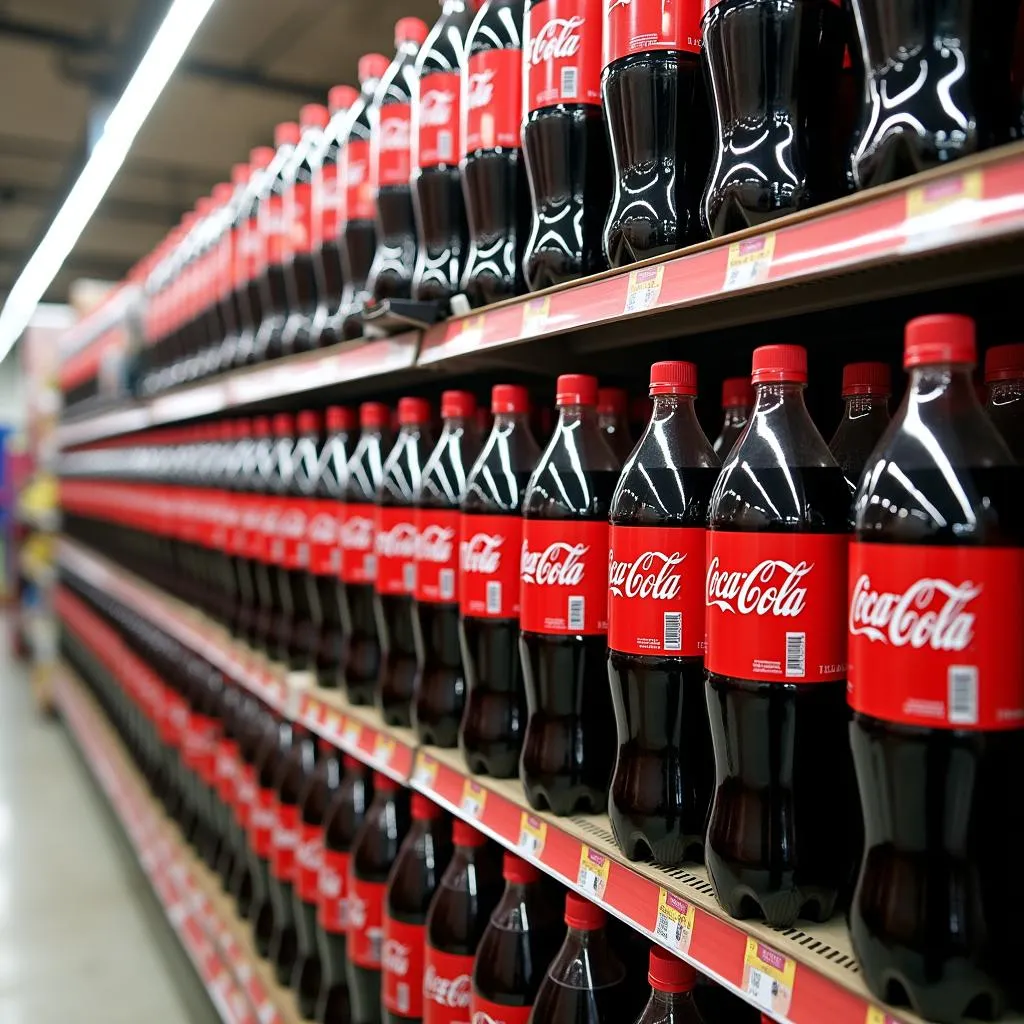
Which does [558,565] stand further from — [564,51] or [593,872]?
[564,51]

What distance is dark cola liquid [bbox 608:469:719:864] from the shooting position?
46.1 inches

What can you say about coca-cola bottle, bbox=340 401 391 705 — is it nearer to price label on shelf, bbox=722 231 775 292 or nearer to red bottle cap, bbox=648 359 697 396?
Result: red bottle cap, bbox=648 359 697 396

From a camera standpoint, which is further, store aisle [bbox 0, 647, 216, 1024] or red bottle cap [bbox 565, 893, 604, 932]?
store aisle [bbox 0, 647, 216, 1024]

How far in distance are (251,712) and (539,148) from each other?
206 cm

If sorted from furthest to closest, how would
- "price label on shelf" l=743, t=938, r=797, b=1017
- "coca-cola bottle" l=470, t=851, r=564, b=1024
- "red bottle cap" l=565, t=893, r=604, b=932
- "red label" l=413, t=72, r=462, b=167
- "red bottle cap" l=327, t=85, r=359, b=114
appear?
"red bottle cap" l=327, t=85, r=359, b=114 → "red label" l=413, t=72, r=462, b=167 → "coca-cola bottle" l=470, t=851, r=564, b=1024 → "red bottle cap" l=565, t=893, r=604, b=932 → "price label on shelf" l=743, t=938, r=797, b=1017

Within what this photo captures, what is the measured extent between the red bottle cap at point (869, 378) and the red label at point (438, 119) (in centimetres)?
86

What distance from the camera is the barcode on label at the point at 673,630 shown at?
3.75ft

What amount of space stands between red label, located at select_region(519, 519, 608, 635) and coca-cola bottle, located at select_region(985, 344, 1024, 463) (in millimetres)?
510

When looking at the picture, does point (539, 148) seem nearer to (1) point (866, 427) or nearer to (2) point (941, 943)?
(1) point (866, 427)

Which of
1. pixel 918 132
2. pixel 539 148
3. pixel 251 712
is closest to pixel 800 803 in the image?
pixel 918 132

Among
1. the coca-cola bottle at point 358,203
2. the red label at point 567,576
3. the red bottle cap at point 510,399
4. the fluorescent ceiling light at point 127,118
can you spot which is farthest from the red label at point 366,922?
the fluorescent ceiling light at point 127,118

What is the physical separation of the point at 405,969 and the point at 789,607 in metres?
1.15

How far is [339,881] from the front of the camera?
2.08 m

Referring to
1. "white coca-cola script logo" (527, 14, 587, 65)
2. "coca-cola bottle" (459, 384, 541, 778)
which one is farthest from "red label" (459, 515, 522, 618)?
"white coca-cola script logo" (527, 14, 587, 65)
